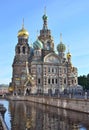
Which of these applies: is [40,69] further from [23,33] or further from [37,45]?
[23,33]

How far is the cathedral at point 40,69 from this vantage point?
90.0 m

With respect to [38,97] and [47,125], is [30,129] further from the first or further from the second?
[38,97]

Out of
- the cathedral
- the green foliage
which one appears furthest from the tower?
the green foliage

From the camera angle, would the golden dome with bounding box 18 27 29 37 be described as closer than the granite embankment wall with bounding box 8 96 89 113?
No

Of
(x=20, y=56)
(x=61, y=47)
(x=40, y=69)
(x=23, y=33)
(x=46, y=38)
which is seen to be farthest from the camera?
(x=61, y=47)

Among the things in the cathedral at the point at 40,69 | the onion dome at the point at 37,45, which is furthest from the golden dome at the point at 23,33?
the onion dome at the point at 37,45

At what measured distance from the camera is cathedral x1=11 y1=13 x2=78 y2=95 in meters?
90.0

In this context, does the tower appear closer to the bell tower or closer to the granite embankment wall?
the bell tower

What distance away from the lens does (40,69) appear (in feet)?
299

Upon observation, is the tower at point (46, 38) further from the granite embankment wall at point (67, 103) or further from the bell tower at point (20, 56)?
the granite embankment wall at point (67, 103)

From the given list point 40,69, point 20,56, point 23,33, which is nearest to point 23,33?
point 23,33

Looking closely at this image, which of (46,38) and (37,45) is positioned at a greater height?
(46,38)

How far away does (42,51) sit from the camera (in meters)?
94.7

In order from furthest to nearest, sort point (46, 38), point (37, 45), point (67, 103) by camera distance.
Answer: point (46, 38) < point (37, 45) < point (67, 103)
